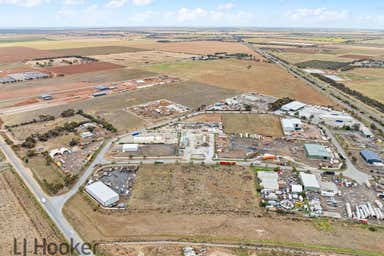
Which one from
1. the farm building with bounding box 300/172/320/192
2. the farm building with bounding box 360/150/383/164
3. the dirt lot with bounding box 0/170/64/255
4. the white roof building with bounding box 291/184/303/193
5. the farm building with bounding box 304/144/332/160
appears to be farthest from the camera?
the farm building with bounding box 304/144/332/160

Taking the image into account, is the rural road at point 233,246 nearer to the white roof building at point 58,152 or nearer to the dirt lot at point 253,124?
the white roof building at point 58,152

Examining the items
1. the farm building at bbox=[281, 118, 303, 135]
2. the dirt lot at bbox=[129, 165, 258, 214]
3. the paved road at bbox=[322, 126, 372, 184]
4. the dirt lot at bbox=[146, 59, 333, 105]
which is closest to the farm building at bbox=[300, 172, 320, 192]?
the paved road at bbox=[322, 126, 372, 184]

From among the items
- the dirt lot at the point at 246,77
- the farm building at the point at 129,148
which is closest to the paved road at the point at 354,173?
the dirt lot at the point at 246,77

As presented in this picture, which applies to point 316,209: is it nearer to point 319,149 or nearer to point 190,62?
point 319,149

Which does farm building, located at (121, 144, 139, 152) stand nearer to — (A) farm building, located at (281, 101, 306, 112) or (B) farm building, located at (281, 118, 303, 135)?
(B) farm building, located at (281, 118, 303, 135)

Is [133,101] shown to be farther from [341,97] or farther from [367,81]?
[367,81]

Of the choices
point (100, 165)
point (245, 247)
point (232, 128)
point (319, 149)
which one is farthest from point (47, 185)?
point (319, 149)
